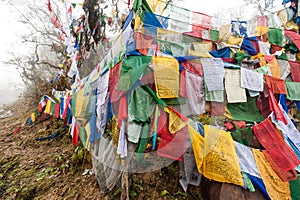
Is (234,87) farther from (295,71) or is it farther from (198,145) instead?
(295,71)

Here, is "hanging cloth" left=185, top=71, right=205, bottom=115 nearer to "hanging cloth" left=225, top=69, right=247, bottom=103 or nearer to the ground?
"hanging cloth" left=225, top=69, right=247, bottom=103

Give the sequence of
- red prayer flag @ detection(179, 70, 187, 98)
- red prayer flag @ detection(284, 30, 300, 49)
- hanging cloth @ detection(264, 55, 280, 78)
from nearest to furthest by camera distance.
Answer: red prayer flag @ detection(179, 70, 187, 98), hanging cloth @ detection(264, 55, 280, 78), red prayer flag @ detection(284, 30, 300, 49)

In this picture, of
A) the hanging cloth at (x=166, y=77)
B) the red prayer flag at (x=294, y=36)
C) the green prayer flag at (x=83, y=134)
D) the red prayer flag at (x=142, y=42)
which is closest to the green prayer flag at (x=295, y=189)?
the hanging cloth at (x=166, y=77)

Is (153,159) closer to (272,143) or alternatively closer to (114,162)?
(114,162)


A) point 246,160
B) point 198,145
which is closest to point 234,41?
point 246,160

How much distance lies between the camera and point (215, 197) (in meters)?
3.37

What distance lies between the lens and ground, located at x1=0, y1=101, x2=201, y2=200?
160 inches

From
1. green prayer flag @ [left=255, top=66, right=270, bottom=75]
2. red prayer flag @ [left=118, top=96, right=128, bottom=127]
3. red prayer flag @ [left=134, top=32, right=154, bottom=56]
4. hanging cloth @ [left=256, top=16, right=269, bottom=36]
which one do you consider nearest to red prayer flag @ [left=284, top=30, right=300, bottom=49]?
hanging cloth @ [left=256, top=16, right=269, bottom=36]

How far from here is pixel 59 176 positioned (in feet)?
16.3

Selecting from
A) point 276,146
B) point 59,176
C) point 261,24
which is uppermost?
point 261,24

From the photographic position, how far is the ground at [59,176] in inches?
160

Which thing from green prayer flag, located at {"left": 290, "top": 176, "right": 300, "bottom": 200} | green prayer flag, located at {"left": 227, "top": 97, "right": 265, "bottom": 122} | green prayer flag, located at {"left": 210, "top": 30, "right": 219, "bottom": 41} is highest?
green prayer flag, located at {"left": 210, "top": 30, "right": 219, "bottom": 41}

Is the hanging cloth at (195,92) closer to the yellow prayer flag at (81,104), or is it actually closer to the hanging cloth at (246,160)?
the hanging cloth at (246,160)

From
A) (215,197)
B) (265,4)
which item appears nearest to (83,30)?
(215,197)
